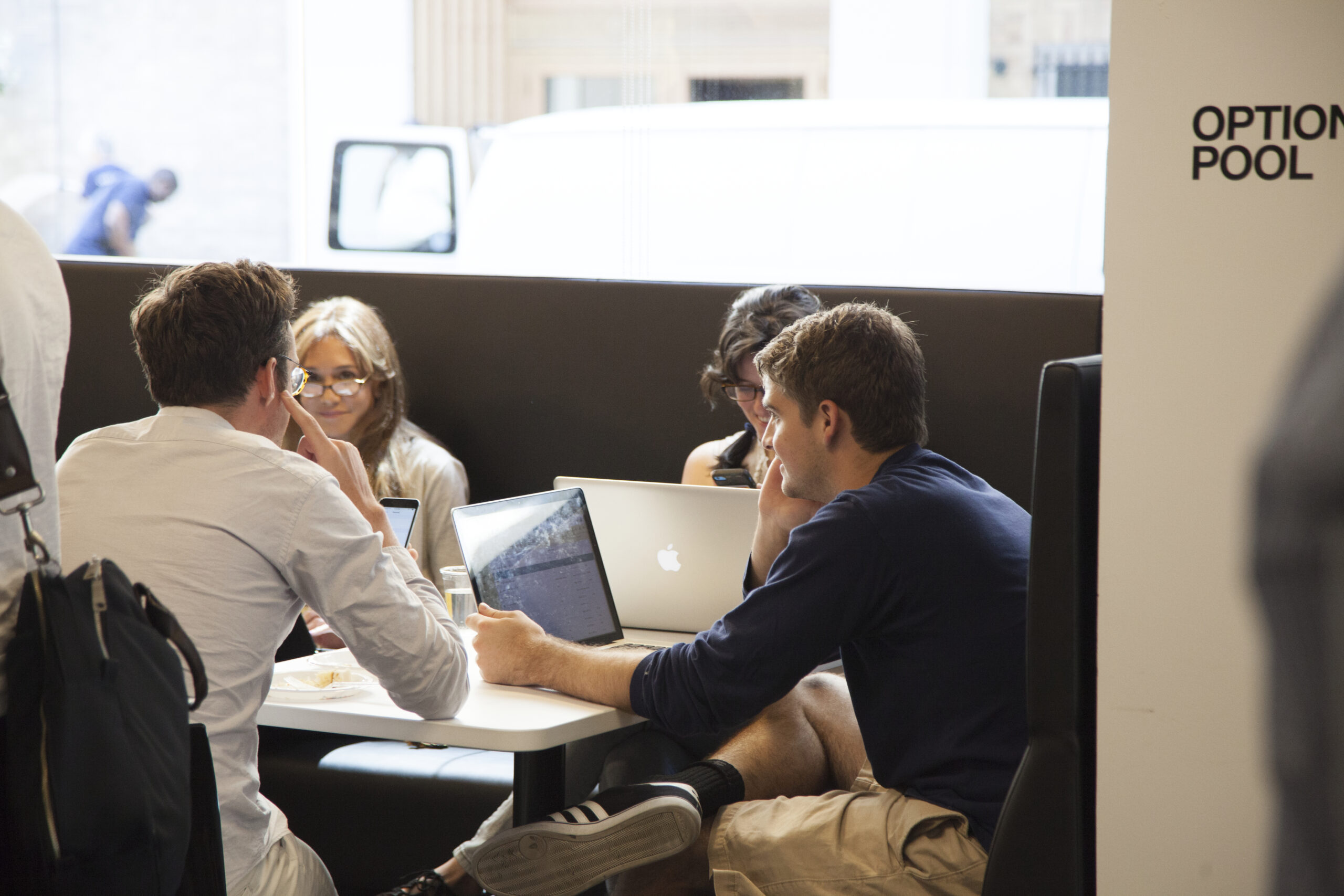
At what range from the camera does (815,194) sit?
4.06 metres

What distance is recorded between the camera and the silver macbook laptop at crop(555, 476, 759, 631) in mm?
2369

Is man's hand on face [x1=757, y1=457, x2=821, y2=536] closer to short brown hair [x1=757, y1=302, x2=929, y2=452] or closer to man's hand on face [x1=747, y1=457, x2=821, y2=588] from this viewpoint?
man's hand on face [x1=747, y1=457, x2=821, y2=588]

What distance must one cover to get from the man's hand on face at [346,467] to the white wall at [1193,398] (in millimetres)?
1099

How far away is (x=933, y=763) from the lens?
5.86 ft

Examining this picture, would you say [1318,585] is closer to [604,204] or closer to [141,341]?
[141,341]

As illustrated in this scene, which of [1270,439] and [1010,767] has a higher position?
[1270,439]

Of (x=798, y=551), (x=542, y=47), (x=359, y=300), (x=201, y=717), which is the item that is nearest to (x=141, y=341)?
(x=201, y=717)

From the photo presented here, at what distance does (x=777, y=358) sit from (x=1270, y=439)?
956 millimetres

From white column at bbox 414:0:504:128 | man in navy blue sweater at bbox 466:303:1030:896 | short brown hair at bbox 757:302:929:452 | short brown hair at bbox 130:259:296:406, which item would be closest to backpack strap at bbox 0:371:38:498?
short brown hair at bbox 130:259:296:406

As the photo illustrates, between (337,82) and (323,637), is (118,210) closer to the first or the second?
(337,82)

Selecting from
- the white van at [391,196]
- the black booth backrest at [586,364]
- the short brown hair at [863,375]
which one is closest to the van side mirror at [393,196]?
the white van at [391,196]

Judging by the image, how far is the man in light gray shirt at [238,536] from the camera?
160 centimetres

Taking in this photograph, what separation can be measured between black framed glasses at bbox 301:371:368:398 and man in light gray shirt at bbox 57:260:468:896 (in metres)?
1.40

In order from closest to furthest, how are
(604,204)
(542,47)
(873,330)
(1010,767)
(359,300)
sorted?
1. (1010,767)
2. (873,330)
3. (359,300)
4. (604,204)
5. (542,47)
